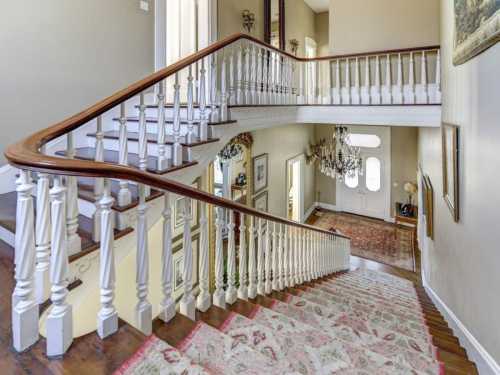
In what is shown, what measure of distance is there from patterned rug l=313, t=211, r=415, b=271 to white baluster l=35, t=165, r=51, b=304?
6.16 meters

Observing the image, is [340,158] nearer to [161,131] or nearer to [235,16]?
[235,16]

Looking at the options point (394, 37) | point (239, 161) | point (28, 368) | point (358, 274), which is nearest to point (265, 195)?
point (239, 161)

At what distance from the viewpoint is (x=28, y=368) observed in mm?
1103

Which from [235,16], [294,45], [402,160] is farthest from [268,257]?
[402,160]

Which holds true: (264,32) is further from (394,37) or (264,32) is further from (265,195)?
(265,195)

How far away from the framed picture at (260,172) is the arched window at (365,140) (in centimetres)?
365

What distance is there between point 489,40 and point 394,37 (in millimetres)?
4277

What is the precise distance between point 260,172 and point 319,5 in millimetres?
5348

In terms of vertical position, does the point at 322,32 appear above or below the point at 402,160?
above

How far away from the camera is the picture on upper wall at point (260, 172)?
18.2 feet

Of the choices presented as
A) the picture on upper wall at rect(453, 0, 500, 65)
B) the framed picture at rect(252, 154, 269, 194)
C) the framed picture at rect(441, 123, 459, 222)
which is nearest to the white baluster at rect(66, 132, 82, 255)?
the picture on upper wall at rect(453, 0, 500, 65)

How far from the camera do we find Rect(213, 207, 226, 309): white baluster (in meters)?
1.92

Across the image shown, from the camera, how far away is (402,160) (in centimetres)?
798

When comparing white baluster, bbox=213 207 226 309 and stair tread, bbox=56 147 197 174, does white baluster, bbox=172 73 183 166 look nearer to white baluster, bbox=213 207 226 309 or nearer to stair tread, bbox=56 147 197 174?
stair tread, bbox=56 147 197 174
